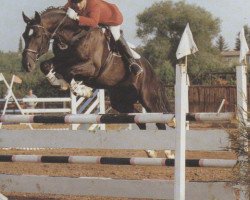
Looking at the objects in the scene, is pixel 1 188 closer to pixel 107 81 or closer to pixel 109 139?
pixel 109 139

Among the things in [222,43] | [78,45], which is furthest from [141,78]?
[222,43]

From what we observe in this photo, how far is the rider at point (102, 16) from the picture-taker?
7.20 meters

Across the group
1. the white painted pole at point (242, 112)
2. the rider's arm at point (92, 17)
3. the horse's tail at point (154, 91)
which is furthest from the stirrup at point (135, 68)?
the white painted pole at point (242, 112)

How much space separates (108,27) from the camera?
25.9 feet

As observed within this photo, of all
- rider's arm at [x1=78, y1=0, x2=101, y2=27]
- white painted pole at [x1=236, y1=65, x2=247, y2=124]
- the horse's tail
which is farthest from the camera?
the horse's tail

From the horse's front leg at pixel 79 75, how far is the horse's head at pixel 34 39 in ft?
1.44

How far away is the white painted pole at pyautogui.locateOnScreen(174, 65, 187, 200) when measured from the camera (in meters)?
4.16

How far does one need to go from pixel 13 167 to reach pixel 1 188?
10.3 feet

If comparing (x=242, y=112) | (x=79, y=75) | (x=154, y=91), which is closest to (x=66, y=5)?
(x=79, y=75)

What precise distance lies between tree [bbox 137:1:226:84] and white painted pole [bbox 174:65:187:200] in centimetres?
5427

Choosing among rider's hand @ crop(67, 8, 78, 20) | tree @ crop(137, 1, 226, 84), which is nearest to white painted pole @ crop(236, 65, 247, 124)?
rider's hand @ crop(67, 8, 78, 20)

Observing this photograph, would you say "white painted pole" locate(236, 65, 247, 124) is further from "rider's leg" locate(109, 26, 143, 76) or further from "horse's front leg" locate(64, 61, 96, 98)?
"rider's leg" locate(109, 26, 143, 76)

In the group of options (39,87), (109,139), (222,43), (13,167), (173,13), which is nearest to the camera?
(109,139)

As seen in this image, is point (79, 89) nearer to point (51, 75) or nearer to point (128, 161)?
point (51, 75)
